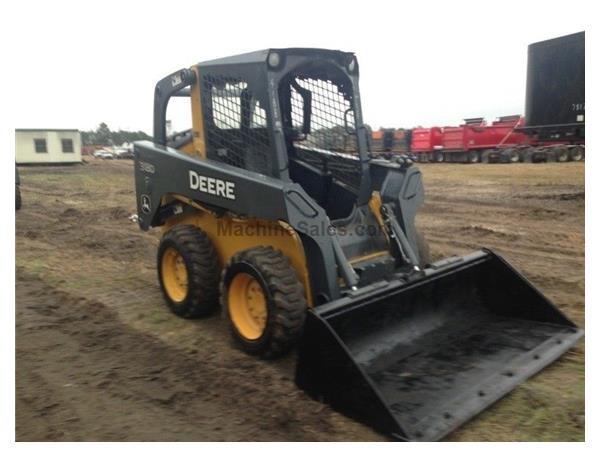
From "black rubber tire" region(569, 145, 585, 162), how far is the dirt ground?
537 inches

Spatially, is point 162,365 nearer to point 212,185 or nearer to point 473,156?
point 212,185

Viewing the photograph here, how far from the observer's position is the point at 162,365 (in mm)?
3863

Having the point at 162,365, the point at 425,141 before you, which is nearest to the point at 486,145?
the point at 425,141

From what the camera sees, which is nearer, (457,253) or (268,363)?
(268,363)

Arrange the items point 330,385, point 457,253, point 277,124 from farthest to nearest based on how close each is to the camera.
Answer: point 457,253, point 277,124, point 330,385

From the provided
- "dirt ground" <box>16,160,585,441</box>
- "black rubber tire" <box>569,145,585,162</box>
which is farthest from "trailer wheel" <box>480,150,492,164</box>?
"dirt ground" <box>16,160,585,441</box>

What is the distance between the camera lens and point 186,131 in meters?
5.10

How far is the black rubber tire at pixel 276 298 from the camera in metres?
3.54

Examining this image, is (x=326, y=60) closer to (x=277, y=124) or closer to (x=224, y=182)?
(x=277, y=124)

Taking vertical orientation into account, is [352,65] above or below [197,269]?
above

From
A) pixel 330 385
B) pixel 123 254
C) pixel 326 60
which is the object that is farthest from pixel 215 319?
pixel 123 254

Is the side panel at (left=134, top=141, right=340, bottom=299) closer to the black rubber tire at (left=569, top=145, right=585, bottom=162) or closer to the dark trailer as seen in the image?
the dark trailer

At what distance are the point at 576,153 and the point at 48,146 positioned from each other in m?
27.7

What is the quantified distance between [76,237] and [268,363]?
5.88m
